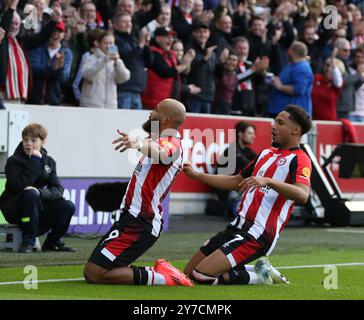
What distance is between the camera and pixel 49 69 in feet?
54.1

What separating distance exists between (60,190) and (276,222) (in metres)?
4.00

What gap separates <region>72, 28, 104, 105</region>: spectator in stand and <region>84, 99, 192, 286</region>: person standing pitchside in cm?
715

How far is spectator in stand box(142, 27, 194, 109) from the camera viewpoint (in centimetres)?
1820

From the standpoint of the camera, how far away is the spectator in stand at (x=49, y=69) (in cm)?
1648

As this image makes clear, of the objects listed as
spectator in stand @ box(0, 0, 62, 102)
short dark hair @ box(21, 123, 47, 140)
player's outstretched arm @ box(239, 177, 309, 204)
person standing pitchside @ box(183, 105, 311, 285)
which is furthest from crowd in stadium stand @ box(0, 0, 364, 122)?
player's outstretched arm @ box(239, 177, 309, 204)

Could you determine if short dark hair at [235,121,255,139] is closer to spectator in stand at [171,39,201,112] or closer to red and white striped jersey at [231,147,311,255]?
spectator in stand at [171,39,201,112]

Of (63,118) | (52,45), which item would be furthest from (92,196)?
(52,45)

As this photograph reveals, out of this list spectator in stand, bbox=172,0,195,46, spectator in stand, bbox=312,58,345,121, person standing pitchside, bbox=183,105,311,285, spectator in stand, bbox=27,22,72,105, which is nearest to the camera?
person standing pitchside, bbox=183,105,311,285

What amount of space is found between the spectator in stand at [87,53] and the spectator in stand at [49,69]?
0.27 metres

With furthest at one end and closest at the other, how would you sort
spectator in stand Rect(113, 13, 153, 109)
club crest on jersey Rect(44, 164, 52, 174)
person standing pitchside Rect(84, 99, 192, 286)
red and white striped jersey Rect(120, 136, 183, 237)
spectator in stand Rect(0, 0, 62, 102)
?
spectator in stand Rect(113, 13, 153, 109)
spectator in stand Rect(0, 0, 62, 102)
club crest on jersey Rect(44, 164, 52, 174)
red and white striped jersey Rect(120, 136, 183, 237)
person standing pitchside Rect(84, 99, 192, 286)

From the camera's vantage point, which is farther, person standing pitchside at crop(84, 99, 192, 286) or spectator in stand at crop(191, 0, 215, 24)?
spectator in stand at crop(191, 0, 215, 24)

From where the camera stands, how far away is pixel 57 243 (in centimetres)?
1320

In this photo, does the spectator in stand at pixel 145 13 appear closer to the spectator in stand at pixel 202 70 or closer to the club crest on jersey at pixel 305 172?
the spectator in stand at pixel 202 70

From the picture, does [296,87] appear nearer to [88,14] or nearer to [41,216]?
[88,14]
